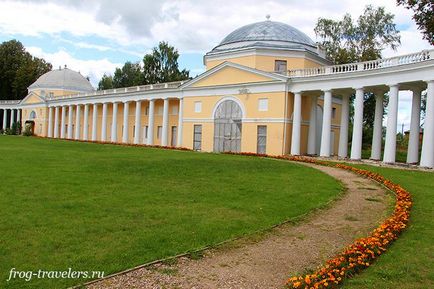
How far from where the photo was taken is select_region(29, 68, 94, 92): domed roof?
240 feet

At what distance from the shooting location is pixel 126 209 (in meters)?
10.5

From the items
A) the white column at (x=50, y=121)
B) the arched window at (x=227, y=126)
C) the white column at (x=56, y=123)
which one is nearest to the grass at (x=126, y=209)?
the arched window at (x=227, y=126)

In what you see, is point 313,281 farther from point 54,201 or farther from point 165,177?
point 165,177

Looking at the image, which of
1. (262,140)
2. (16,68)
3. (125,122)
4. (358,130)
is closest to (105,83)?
(16,68)

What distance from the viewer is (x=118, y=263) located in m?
6.91

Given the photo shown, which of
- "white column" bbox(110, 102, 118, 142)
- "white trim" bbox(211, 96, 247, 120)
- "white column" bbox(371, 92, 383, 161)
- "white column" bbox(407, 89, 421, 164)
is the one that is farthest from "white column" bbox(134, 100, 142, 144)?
"white column" bbox(407, 89, 421, 164)

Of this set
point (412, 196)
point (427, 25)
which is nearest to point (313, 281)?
point (412, 196)

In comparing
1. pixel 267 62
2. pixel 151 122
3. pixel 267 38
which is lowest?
pixel 151 122

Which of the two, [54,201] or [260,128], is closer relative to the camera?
[54,201]

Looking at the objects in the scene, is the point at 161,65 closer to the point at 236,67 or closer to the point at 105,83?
the point at 105,83

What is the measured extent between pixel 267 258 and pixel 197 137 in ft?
110

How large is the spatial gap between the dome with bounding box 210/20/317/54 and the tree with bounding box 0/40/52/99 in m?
55.8

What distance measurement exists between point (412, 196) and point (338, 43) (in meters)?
36.3

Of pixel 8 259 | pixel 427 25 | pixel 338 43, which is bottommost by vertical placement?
pixel 8 259
